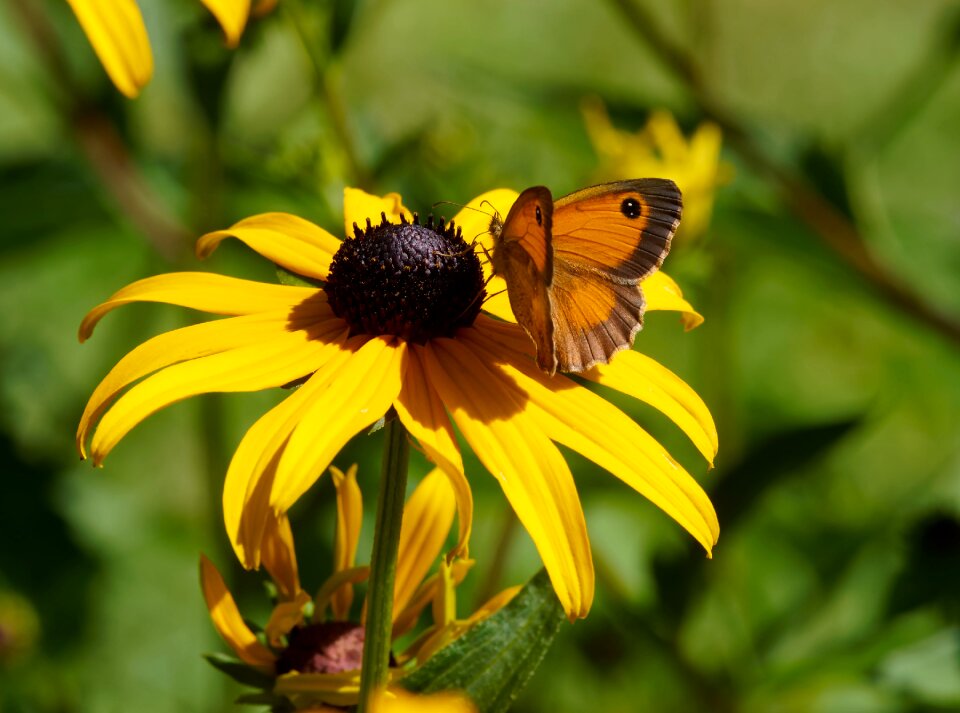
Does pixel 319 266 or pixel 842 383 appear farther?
pixel 842 383

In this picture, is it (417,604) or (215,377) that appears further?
(417,604)

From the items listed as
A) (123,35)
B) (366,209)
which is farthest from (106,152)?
(123,35)

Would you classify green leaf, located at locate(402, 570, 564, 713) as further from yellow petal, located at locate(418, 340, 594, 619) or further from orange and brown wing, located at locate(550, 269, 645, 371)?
orange and brown wing, located at locate(550, 269, 645, 371)

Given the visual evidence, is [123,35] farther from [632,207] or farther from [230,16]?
[632,207]

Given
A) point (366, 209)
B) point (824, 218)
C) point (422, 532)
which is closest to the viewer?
point (422, 532)

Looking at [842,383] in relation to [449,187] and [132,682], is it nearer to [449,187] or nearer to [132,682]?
[449,187]

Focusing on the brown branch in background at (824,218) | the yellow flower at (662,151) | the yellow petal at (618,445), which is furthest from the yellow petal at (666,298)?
the yellow flower at (662,151)

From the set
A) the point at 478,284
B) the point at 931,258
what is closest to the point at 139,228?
the point at 478,284
